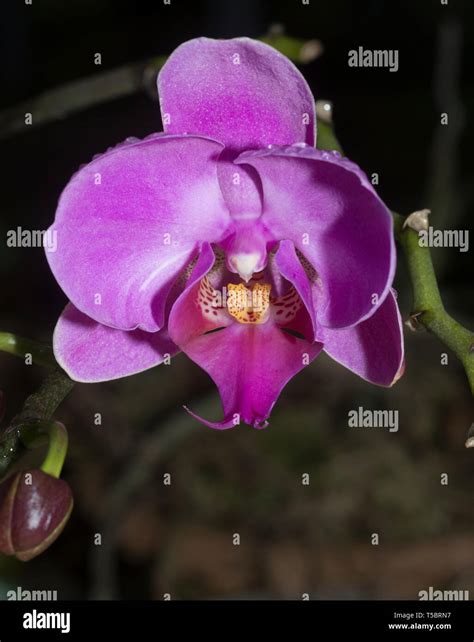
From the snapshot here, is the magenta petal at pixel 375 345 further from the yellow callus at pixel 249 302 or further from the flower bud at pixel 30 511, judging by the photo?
the flower bud at pixel 30 511

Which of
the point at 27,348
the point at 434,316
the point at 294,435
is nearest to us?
the point at 434,316

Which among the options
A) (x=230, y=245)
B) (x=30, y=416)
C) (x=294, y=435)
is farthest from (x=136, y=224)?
(x=294, y=435)

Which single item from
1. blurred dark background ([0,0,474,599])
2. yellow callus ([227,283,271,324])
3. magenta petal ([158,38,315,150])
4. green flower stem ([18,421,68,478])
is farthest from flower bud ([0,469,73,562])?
blurred dark background ([0,0,474,599])

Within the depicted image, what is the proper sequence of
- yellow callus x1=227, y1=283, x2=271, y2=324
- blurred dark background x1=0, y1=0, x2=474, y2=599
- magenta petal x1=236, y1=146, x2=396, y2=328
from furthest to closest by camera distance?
blurred dark background x1=0, y1=0, x2=474, y2=599
yellow callus x1=227, y1=283, x2=271, y2=324
magenta petal x1=236, y1=146, x2=396, y2=328

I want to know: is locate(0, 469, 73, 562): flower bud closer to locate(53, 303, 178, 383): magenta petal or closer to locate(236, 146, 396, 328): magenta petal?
locate(53, 303, 178, 383): magenta petal

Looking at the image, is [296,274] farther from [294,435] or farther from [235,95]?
[294,435]

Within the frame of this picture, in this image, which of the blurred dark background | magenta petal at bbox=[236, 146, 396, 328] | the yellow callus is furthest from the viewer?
the blurred dark background

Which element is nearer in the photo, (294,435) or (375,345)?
(375,345)
